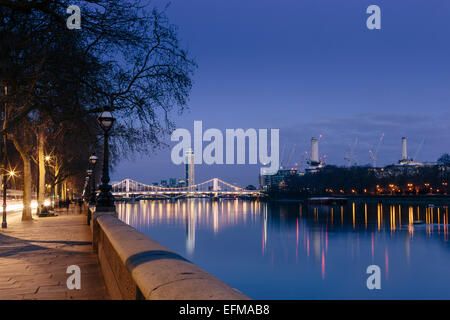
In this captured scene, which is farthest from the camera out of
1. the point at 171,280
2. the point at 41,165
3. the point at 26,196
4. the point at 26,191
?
the point at 41,165

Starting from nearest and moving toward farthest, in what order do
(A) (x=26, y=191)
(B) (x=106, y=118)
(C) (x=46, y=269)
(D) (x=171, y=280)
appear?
(D) (x=171, y=280) → (C) (x=46, y=269) → (B) (x=106, y=118) → (A) (x=26, y=191)

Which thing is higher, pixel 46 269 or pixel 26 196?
pixel 26 196

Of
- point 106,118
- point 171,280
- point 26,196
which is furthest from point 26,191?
point 171,280

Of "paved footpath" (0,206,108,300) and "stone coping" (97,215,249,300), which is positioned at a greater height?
"stone coping" (97,215,249,300)

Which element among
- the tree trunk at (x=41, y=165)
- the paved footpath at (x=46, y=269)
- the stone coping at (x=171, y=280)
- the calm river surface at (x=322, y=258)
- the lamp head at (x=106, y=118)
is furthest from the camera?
the calm river surface at (x=322, y=258)

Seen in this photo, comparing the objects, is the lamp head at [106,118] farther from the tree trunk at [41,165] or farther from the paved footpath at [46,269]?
the tree trunk at [41,165]

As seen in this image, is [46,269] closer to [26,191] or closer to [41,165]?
[26,191]

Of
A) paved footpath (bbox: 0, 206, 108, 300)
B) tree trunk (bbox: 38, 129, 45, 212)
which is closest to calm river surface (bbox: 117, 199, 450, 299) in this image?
tree trunk (bbox: 38, 129, 45, 212)

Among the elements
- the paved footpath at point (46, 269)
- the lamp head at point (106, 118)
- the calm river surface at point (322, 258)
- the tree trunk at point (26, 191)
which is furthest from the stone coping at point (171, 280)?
the tree trunk at point (26, 191)

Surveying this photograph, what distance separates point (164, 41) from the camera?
13.9 meters

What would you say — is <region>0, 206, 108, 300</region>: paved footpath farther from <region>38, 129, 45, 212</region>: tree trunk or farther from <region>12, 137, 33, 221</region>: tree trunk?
<region>38, 129, 45, 212</region>: tree trunk
